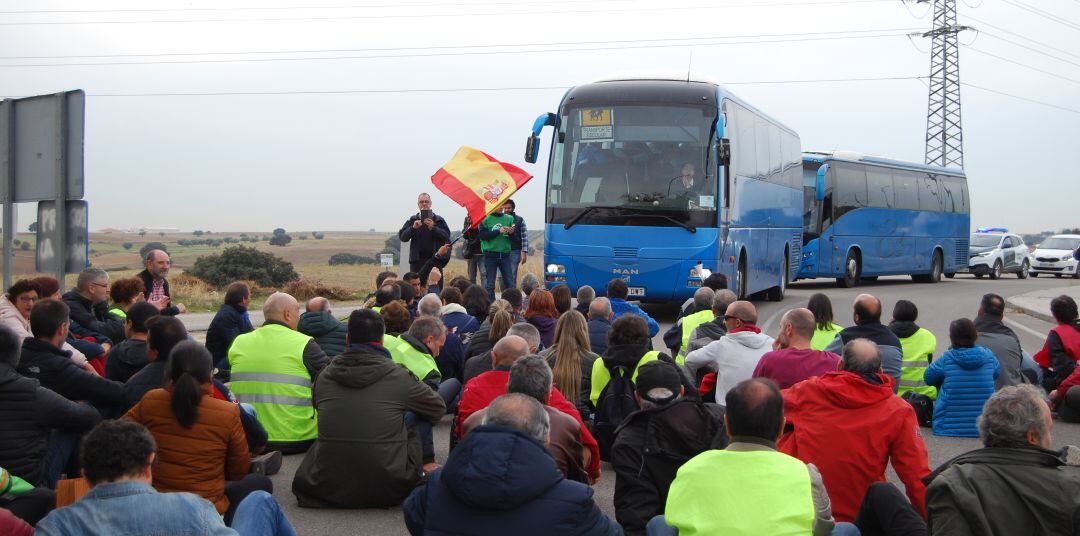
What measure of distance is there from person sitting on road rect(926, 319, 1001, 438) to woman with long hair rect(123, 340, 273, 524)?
20.2 feet

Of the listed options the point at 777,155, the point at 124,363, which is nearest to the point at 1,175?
the point at 124,363

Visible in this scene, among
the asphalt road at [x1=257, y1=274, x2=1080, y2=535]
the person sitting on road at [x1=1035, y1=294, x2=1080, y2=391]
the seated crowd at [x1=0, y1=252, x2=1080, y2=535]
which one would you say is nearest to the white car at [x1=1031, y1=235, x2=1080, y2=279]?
the asphalt road at [x1=257, y1=274, x2=1080, y2=535]

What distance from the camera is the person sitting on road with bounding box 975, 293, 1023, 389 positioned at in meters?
9.76

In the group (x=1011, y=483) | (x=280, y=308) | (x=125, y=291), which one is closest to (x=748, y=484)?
(x=1011, y=483)

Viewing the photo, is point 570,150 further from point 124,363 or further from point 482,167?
point 124,363

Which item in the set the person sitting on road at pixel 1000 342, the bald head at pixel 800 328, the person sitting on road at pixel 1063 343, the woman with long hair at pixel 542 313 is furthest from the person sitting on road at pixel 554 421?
the person sitting on road at pixel 1063 343

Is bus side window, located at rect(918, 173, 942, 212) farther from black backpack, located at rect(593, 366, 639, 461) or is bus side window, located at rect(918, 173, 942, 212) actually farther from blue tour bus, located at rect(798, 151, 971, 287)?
black backpack, located at rect(593, 366, 639, 461)

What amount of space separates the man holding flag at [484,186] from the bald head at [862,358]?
12.2 metres

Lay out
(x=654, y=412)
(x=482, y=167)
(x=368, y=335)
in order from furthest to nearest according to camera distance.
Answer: (x=482, y=167) → (x=368, y=335) → (x=654, y=412)

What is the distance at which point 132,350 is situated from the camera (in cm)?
735

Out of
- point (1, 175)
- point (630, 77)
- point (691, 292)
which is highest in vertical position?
point (630, 77)

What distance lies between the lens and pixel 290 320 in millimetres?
8250

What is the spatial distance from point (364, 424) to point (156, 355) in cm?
132

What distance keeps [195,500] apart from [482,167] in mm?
14406
